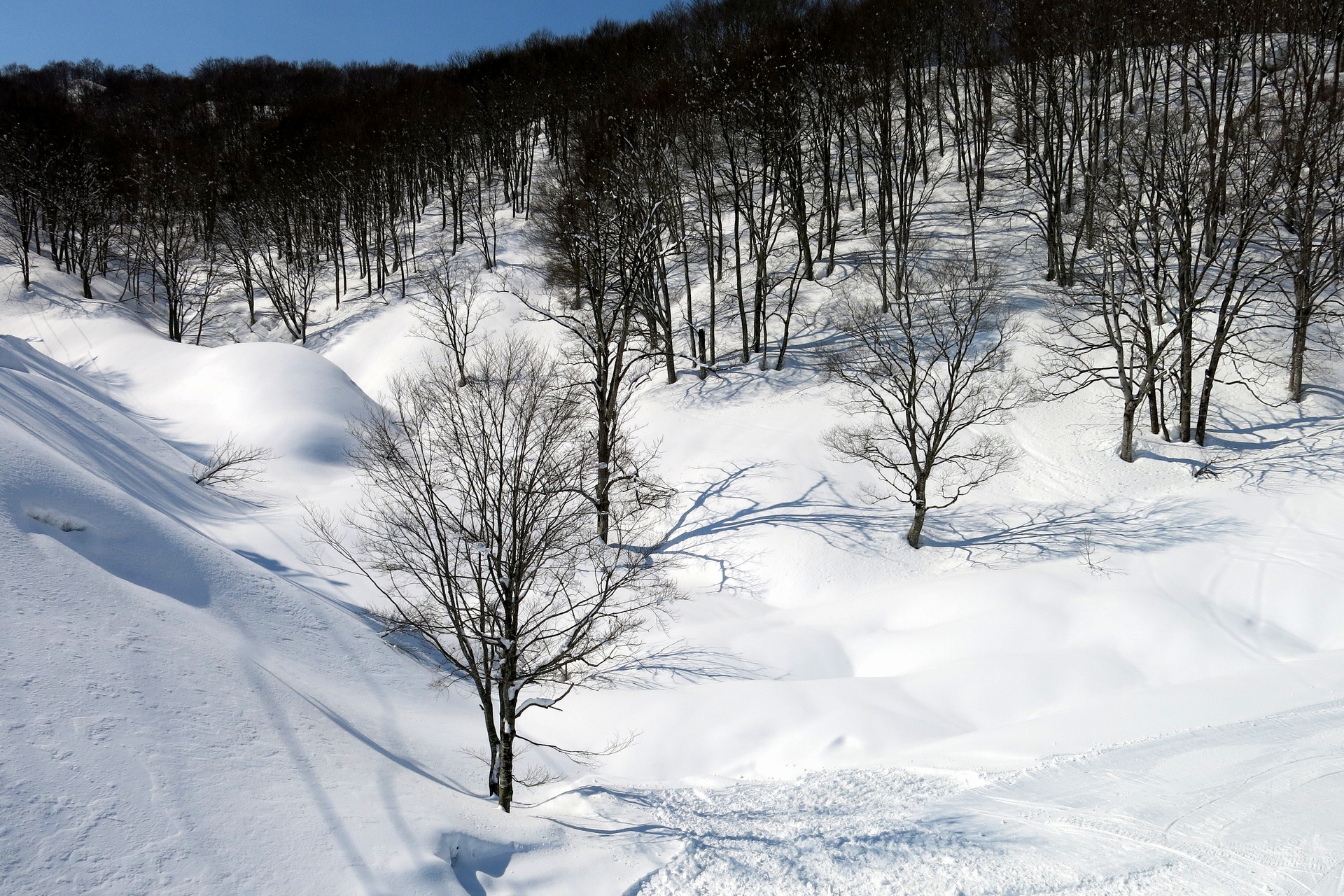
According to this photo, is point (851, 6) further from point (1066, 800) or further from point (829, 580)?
point (1066, 800)

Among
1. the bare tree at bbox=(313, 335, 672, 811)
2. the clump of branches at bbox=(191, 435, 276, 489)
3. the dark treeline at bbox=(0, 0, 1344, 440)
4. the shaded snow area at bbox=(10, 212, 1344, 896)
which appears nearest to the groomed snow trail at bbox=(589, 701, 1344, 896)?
the shaded snow area at bbox=(10, 212, 1344, 896)

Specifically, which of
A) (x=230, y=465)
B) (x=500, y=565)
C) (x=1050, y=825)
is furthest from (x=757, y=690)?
(x=230, y=465)

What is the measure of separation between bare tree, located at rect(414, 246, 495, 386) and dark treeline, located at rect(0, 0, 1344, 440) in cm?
177

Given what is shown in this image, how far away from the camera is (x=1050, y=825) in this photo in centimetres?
932

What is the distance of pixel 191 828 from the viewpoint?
22.7 ft

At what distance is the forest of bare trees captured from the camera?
20656 mm

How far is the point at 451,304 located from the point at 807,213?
17.2 meters

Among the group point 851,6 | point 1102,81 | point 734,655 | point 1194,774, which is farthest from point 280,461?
point 1102,81

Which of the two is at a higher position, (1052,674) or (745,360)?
(745,360)

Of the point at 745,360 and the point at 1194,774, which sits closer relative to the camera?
the point at 1194,774

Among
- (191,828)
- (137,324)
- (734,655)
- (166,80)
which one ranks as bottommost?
(734,655)

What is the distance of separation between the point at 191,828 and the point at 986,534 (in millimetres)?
17686

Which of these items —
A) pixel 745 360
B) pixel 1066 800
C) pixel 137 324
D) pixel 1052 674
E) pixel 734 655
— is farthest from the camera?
pixel 137 324

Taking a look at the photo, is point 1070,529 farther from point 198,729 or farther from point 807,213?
point 807,213
